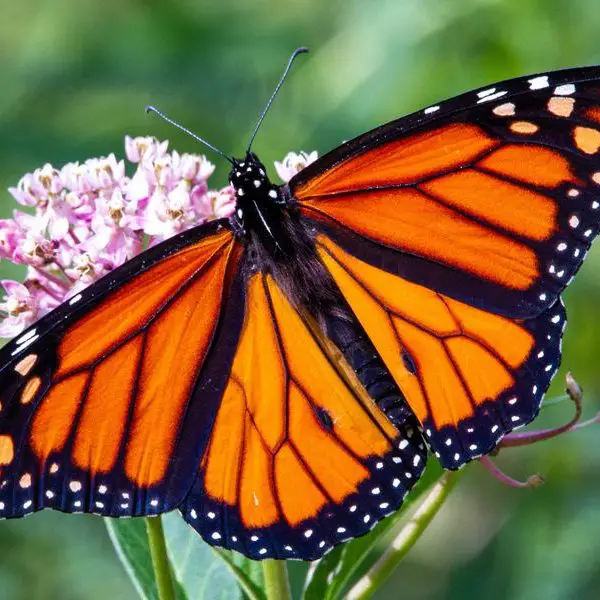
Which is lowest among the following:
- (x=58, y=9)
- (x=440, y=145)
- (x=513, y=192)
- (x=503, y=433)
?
(x=503, y=433)

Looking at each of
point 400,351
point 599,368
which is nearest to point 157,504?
point 400,351

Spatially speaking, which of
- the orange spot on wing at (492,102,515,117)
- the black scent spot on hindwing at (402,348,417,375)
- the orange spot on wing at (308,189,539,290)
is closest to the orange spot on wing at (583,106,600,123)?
the orange spot on wing at (492,102,515,117)

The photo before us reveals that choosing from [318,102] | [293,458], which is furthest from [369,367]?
[318,102]

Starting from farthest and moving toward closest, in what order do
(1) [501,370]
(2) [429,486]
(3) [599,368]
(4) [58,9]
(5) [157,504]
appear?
(4) [58,9] < (3) [599,368] < (2) [429,486] < (1) [501,370] < (5) [157,504]

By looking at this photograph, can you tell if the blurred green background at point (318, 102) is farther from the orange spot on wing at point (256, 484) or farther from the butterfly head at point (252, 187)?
the orange spot on wing at point (256, 484)

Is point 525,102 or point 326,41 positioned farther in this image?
point 326,41

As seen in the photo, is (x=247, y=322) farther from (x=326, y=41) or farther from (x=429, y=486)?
(x=326, y=41)

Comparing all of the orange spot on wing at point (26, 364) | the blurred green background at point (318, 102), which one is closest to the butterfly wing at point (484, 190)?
the orange spot on wing at point (26, 364)
